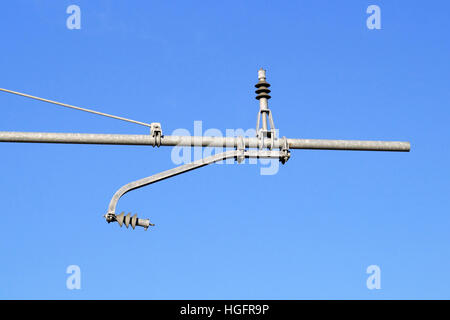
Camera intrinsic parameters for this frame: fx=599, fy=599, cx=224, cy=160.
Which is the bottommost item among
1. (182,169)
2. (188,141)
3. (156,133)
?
(182,169)

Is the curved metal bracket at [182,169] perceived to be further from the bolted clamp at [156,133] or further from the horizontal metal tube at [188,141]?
the bolted clamp at [156,133]

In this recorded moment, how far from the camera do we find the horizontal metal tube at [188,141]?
800 cm

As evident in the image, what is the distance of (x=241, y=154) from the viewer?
8344 mm

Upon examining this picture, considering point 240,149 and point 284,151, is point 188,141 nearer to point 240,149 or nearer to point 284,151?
point 240,149

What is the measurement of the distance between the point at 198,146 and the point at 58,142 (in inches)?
74.3

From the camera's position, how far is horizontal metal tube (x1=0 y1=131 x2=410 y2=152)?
8.00 m

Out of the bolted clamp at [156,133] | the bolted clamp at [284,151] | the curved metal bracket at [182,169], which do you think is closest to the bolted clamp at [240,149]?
the curved metal bracket at [182,169]

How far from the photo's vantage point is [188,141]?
→ 8.24m

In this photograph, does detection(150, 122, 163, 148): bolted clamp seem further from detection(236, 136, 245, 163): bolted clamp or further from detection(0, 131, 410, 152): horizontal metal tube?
detection(236, 136, 245, 163): bolted clamp

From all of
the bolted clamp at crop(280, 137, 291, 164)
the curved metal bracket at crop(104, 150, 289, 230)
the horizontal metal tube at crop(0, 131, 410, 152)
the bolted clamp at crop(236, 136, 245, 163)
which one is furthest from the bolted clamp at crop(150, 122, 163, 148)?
the bolted clamp at crop(280, 137, 291, 164)

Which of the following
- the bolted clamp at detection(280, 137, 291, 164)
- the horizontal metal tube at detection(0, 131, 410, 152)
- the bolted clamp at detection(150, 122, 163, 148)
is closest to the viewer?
the horizontal metal tube at detection(0, 131, 410, 152)

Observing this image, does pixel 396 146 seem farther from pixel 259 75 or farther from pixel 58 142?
pixel 58 142

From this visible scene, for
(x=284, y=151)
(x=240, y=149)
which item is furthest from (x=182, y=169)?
(x=284, y=151)
